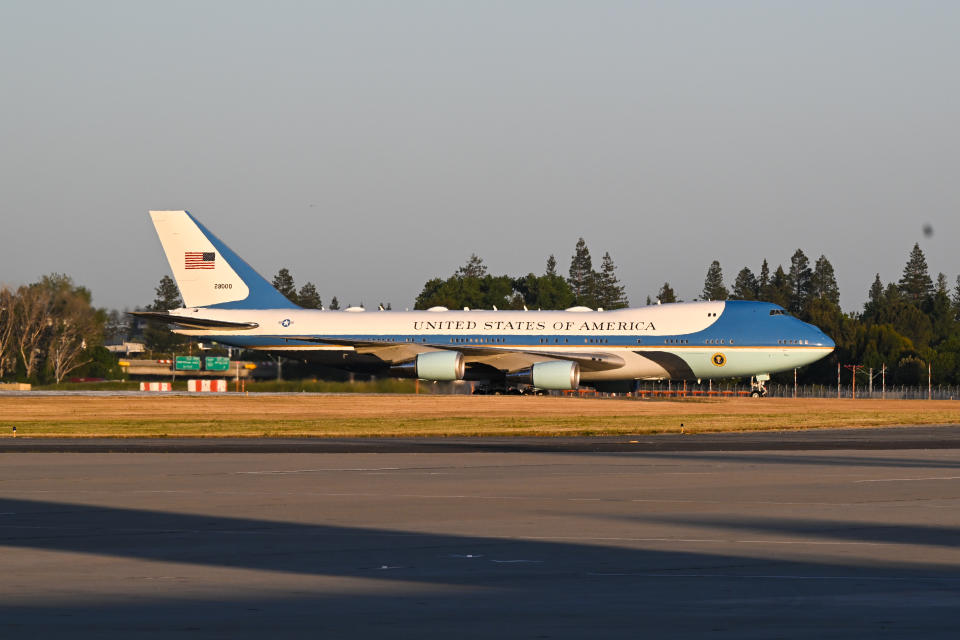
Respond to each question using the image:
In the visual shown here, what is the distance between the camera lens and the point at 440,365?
61.1 metres

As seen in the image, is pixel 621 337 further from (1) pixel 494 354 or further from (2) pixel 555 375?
(1) pixel 494 354

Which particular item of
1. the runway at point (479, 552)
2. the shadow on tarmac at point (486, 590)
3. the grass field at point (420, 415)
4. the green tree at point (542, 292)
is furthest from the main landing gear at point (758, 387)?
the green tree at point (542, 292)

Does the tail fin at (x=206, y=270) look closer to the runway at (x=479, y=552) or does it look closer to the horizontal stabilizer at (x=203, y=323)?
the horizontal stabilizer at (x=203, y=323)

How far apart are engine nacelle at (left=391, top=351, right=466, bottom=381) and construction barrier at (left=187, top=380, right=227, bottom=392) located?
10.4 m

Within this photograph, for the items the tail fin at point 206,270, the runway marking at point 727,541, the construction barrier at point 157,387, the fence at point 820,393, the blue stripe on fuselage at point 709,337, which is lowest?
the runway marking at point 727,541

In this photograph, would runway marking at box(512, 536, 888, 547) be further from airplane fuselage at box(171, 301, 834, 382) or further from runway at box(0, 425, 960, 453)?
airplane fuselage at box(171, 301, 834, 382)

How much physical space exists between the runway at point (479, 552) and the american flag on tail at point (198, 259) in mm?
46241

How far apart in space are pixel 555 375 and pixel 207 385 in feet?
61.2

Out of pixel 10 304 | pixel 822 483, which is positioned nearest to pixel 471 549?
pixel 822 483

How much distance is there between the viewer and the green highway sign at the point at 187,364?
85.1 meters

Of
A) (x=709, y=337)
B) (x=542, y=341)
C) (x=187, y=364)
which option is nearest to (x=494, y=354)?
(x=542, y=341)

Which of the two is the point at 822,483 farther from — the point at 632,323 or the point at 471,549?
the point at 632,323

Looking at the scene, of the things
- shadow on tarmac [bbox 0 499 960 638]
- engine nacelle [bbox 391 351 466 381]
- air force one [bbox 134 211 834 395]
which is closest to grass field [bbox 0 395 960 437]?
air force one [bbox 134 211 834 395]

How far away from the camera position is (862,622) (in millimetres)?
9211
